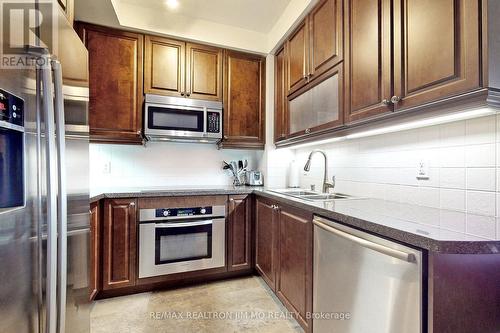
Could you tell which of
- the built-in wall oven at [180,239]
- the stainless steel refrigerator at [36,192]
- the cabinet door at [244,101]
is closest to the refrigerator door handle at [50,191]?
the stainless steel refrigerator at [36,192]

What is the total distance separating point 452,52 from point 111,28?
8.35 feet

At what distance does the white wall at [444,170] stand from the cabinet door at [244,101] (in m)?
1.13

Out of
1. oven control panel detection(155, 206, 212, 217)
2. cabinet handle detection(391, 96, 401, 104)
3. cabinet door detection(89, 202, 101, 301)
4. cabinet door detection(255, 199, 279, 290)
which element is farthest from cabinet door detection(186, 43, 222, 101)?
cabinet handle detection(391, 96, 401, 104)

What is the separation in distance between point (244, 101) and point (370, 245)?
6.69ft

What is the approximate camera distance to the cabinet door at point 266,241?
1.96 metres

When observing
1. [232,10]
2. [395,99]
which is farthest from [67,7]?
[395,99]

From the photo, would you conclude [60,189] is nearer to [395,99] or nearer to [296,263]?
[296,263]

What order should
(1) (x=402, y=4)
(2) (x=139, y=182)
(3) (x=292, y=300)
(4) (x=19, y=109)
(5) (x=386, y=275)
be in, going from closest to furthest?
(4) (x=19, y=109), (5) (x=386, y=275), (1) (x=402, y=4), (3) (x=292, y=300), (2) (x=139, y=182)

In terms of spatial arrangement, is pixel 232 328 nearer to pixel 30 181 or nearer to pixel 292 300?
pixel 292 300

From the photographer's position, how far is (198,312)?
6.02 ft

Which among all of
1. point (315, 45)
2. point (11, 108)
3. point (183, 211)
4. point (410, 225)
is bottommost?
point (183, 211)

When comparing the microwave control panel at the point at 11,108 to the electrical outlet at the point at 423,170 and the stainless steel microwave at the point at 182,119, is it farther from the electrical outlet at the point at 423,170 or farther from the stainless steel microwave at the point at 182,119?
the electrical outlet at the point at 423,170

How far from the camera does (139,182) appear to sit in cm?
259

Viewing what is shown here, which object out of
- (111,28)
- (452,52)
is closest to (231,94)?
(111,28)
